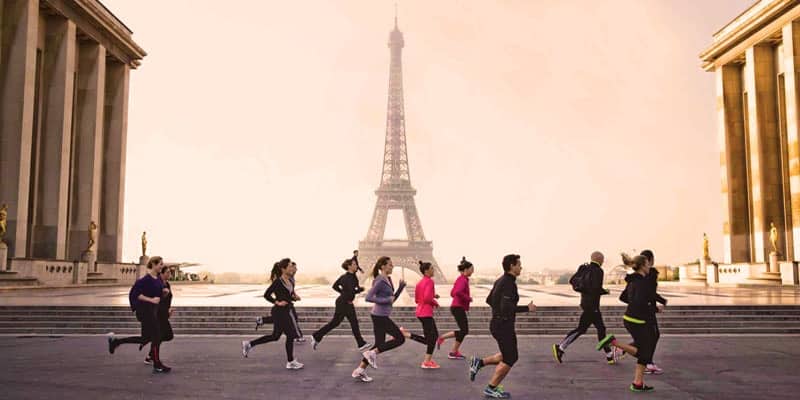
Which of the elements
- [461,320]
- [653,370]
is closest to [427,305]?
[461,320]

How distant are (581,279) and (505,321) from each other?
3448 mm

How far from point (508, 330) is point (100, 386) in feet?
17.6

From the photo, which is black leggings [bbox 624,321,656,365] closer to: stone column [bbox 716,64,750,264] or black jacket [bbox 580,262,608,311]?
black jacket [bbox 580,262,608,311]

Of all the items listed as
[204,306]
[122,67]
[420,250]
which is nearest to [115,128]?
[122,67]

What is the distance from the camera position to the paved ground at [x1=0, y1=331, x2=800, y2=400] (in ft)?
27.2

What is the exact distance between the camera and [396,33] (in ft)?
311

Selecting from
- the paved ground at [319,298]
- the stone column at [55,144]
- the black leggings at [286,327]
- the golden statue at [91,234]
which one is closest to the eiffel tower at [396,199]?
the golden statue at [91,234]

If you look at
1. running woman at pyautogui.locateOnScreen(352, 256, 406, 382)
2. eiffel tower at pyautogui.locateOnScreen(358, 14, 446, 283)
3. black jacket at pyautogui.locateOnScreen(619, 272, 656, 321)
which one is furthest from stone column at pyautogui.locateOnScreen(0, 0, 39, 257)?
eiffel tower at pyautogui.locateOnScreen(358, 14, 446, 283)

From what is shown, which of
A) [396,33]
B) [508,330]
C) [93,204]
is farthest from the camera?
[396,33]

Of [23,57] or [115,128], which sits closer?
[23,57]

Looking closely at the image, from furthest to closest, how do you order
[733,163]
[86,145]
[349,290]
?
[733,163], [86,145], [349,290]

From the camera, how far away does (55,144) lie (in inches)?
1502

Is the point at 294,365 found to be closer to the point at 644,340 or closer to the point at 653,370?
the point at 644,340

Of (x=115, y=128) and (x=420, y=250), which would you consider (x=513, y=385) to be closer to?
(x=115, y=128)
